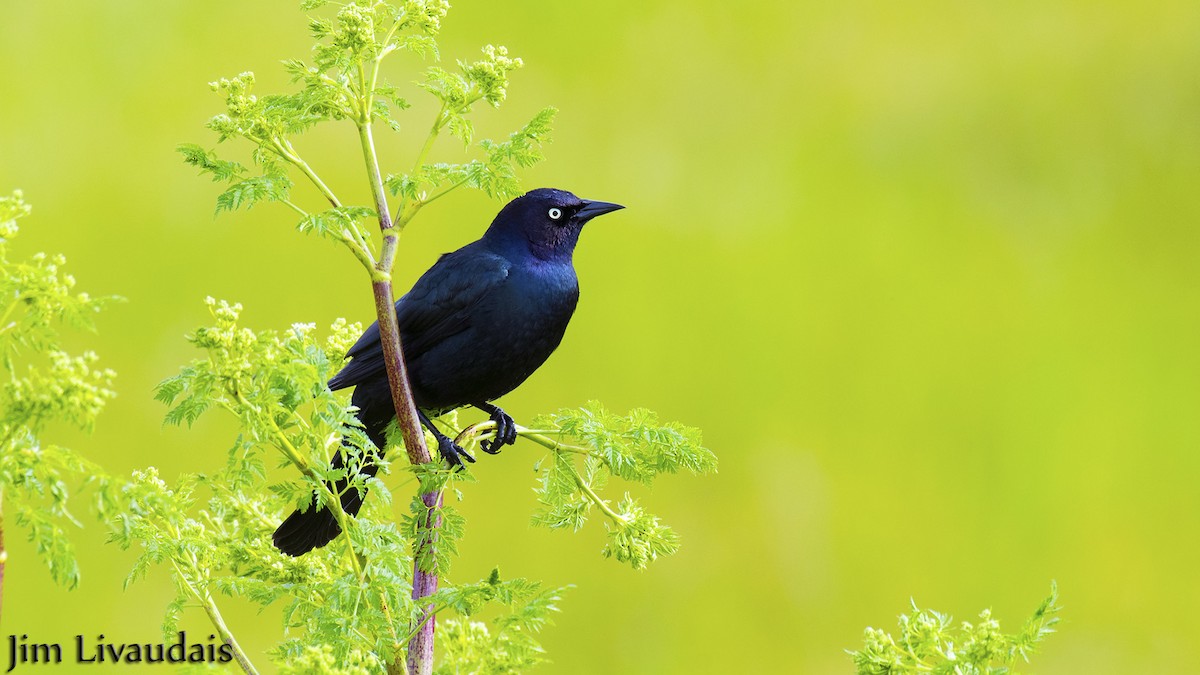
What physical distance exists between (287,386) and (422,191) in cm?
40

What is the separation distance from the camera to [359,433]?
6.13 ft

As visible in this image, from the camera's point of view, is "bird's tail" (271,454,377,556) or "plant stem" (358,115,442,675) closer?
"plant stem" (358,115,442,675)

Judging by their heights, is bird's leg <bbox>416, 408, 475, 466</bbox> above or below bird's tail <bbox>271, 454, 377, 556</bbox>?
above

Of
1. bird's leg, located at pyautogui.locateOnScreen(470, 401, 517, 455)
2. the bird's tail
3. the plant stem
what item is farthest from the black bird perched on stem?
the plant stem

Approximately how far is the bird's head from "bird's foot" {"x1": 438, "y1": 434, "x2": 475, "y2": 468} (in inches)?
23.2

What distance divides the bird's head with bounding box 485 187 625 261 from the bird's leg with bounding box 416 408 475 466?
22.0 inches

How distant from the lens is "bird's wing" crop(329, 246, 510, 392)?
109 inches

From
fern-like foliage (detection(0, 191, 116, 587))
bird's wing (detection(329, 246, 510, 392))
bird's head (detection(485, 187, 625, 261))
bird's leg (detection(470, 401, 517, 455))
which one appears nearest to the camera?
fern-like foliage (detection(0, 191, 116, 587))

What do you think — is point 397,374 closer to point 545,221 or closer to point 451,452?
point 451,452

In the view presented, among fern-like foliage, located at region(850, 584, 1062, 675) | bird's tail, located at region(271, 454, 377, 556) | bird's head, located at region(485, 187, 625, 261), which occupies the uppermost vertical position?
bird's head, located at region(485, 187, 625, 261)

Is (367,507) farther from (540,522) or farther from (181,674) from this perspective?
(181,674)

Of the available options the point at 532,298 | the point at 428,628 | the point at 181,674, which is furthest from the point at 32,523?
the point at 532,298

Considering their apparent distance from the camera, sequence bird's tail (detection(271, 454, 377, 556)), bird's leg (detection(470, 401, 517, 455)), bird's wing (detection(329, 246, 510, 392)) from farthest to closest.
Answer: bird's wing (detection(329, 246, 510, 392)), bird's leg (detection(470, 401, 517, 455)), bird's tail (detection(271, 454, 377, 556))

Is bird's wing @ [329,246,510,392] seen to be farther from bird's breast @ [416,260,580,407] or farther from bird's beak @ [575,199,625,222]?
bird's beak @ [575,199,625,222]
